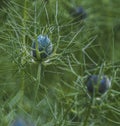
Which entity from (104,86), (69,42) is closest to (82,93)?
→ (104,86)

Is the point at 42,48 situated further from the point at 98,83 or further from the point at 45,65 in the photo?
the point at 98,83

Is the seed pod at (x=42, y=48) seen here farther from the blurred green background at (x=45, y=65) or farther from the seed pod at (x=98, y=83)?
the seed pod at (x=98, y=83)

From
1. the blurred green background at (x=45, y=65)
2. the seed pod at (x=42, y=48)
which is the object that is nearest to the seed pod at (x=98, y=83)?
the blurred green background at (x=45, y=65)

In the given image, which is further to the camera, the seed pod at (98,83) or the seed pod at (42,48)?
the seed pod at (42,48)

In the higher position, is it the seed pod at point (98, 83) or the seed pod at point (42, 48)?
the seed pod at point (42, 48)

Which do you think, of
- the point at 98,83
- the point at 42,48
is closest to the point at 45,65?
the point at 42,48
